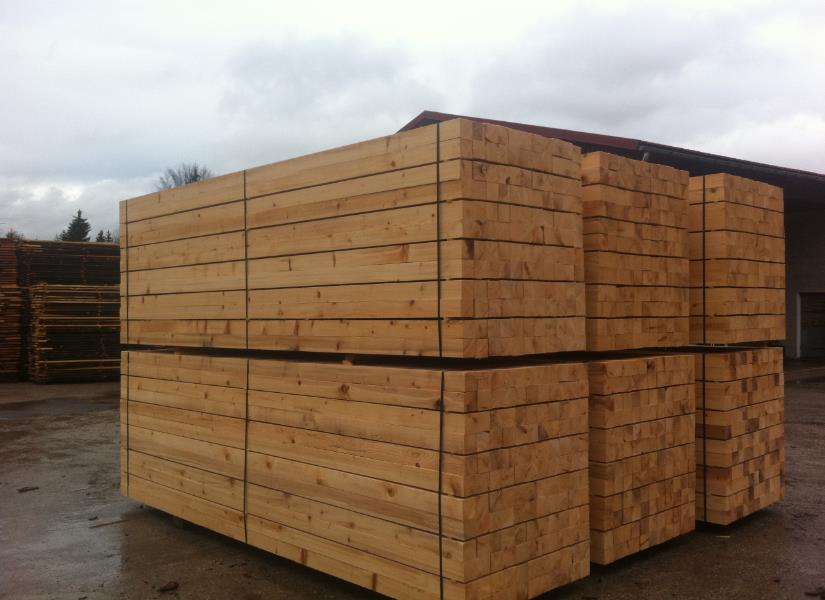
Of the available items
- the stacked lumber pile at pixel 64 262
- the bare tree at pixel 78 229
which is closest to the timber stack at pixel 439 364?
the stacked lumber pile at pixel 64 262

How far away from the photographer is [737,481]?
5770 millimetres

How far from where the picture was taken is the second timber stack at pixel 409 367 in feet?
13.1

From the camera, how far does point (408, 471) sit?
409cm

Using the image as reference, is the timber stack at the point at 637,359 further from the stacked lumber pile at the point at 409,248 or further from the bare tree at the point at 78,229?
the bare tree at the point at 78,229

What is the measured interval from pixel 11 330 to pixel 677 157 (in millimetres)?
15517

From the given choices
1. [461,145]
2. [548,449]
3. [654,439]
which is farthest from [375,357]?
[654,439]

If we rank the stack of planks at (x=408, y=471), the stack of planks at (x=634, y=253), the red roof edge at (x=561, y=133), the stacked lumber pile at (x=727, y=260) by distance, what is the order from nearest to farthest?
1. the stack of planks at (x=408, y=471)
2. the stack of planks at (x=634, y=253)
3. the stacked lumber pile at (x=727, y=260)
4. the red roof edge at (x=561, y=133)

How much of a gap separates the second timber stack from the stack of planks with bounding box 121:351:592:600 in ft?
0.04

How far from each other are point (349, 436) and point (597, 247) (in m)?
2.06

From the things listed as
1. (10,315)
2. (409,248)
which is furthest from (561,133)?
(10,315)

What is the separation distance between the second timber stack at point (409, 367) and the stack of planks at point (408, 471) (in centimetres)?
1

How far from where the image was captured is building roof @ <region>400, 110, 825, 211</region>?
44.3 feet

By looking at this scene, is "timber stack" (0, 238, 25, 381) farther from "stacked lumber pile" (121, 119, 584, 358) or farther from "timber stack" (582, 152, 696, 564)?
"timber stack" (582, 152, 696, 564)

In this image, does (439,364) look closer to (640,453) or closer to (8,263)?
(640,453)
